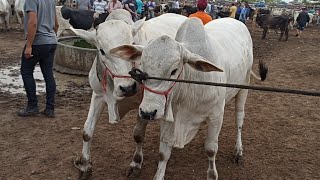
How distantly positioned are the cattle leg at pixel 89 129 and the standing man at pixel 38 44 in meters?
1.47

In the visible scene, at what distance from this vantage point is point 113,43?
2.98 meters

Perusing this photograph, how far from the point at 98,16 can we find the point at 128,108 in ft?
18.1

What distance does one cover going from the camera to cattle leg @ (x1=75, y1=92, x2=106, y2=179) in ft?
11.2

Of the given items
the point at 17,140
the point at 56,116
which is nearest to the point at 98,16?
the point at 56,116

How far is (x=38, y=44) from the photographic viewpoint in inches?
179

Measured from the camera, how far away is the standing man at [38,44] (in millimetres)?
4375

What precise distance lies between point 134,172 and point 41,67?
203 cm

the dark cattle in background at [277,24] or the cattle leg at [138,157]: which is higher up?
the cattle leg at [138,157]

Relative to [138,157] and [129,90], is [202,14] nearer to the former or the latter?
[138,157]

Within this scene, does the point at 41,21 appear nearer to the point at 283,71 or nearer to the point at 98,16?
the point at 98,16

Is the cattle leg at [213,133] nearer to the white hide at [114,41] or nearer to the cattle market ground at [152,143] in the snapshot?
the cattle market ground at [152,143]

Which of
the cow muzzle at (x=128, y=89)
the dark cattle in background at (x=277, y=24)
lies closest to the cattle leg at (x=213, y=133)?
the cow muzzle at (x=128, y=89)

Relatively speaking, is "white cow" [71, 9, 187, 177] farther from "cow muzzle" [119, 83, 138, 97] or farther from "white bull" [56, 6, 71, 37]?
"white bull" [56, 6, 71, 37]

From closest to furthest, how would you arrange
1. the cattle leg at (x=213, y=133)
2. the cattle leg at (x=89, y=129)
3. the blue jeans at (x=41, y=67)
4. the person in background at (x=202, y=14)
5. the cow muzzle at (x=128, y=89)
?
the cow muzzle at (x=128, y=89), the cattle leg at (x=213, y=133), the cattle leg at (x=89, y=129), the blue jeans at (x=41, y=67), the person in background at (x=202, y=14)
